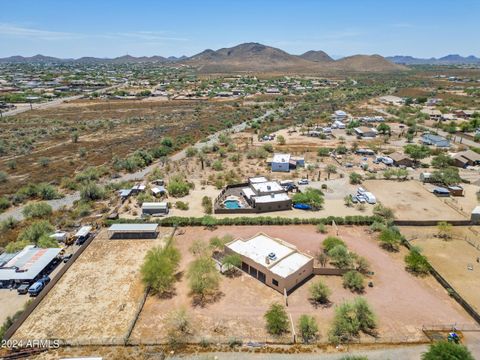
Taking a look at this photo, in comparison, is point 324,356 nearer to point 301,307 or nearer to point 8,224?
point 301,307

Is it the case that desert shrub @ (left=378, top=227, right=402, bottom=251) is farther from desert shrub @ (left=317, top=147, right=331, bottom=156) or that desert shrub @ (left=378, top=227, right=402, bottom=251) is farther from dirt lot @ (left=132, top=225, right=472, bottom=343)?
desert shrub @ (left=317, top=147, right=331, bottom=156)

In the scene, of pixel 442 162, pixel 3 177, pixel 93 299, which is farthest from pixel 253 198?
pixel 3 177

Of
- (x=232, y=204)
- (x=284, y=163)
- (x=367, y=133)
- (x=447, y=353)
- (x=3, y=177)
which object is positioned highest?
(x=447, y=353)

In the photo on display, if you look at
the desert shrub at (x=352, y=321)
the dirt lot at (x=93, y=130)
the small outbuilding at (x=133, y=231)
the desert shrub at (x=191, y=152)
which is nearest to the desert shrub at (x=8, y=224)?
the dirt lot at (x=93, y=130)

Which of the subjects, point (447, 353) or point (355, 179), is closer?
point (447, 353)

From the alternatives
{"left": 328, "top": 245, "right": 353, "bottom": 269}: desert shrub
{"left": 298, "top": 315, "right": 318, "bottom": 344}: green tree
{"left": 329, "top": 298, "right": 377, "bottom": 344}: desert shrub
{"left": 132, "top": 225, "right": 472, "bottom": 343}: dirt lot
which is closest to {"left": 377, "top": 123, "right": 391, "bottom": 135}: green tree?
{"left": 132, "top": 225, "right": 472, "bottom": 343}: dirt lot

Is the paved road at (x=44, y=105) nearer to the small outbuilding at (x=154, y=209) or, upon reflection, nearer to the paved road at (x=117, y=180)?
the paved road at (x=117, y=180)
